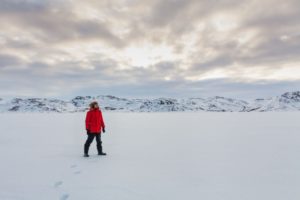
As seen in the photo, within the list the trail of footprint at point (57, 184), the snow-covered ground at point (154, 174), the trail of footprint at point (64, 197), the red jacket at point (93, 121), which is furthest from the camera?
the red jacket at point (93, 121)

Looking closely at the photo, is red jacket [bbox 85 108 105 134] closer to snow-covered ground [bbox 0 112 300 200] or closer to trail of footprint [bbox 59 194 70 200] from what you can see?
snow-covered ground [bbox 0 112 300 200]

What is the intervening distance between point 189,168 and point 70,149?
5.45 m

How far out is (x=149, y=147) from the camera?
11.4 metres

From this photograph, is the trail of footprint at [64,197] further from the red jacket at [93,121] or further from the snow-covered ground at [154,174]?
the red jacket at [93,121]

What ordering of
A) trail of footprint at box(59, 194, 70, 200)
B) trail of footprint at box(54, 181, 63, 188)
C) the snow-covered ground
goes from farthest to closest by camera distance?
trail of footprint at box(54, 181, 63, 188), the snow-covered ground, trail of footprint at box(59, 194, 70, 200)

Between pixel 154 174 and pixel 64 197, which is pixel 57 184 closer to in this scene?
pixel 64 197

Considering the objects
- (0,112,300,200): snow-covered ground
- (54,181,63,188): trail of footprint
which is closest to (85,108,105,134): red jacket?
(0,112,300,200): snow-covered ground

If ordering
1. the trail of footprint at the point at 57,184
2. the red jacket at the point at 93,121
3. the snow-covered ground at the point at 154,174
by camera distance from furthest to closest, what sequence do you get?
the red jacket at the point at 93,121, the trail of footprint at the point at 57,184, the snow-covered ground at the point at 154,174

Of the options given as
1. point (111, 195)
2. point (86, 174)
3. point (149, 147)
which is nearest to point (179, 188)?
point (111, 195)

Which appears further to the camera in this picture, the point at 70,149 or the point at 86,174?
the point at 70,149

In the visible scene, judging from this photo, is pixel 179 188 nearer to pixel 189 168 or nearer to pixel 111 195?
pixel 111 195

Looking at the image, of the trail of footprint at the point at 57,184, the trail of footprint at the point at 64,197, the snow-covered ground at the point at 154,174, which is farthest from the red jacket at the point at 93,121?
the trail of footprint at the point at 64,197

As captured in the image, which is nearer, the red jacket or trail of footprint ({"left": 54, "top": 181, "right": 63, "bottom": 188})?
trail of footprint ({"left": 54, "top": 181, "right": 63, "bottom": 188})

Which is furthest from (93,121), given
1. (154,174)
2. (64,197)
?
(64,197)
